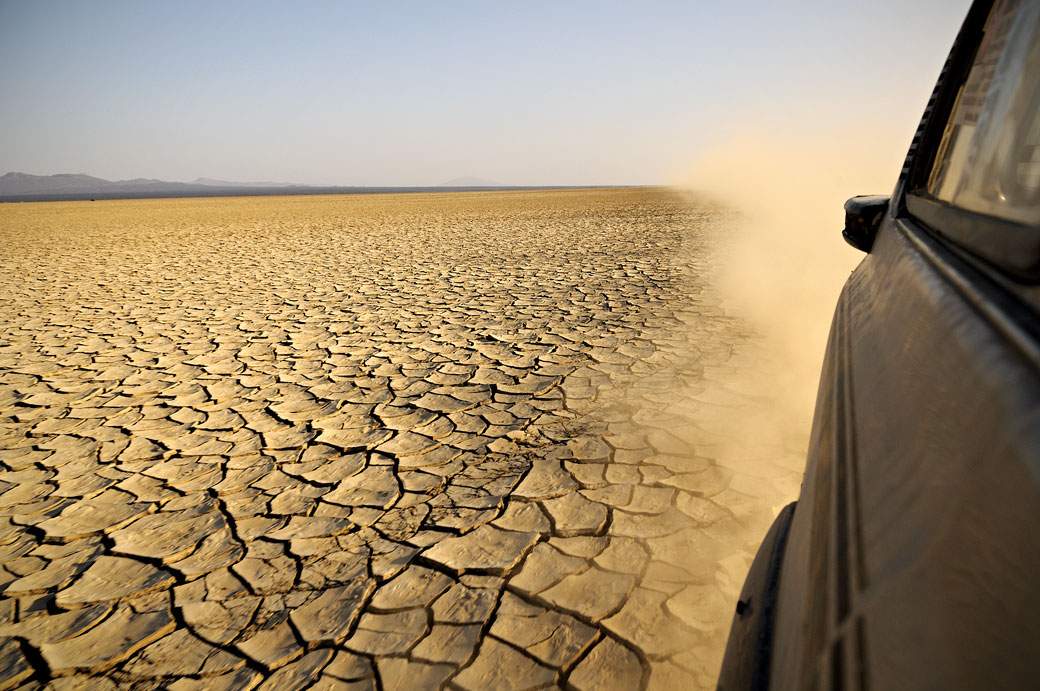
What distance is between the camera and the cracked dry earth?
157 cm

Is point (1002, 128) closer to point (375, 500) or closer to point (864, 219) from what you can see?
point (864, 219)

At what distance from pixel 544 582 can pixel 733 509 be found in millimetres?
784

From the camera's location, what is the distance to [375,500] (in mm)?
2297

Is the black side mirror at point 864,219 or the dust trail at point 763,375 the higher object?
the black side mirror at point 864,219

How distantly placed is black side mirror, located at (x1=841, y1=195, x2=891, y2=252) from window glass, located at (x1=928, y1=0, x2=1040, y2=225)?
598 mm

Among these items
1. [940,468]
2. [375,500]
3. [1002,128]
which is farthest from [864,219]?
[375,500]

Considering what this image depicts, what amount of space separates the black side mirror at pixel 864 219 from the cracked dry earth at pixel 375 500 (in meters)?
0.97

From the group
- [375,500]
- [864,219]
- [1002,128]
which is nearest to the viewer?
[1002,128]

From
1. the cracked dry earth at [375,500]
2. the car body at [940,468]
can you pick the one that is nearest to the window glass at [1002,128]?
the car body at [940,468]

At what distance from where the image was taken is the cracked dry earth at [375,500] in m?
1.57

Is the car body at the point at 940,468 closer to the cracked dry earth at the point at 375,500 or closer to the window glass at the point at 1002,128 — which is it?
the window glass at the point at 1002,128

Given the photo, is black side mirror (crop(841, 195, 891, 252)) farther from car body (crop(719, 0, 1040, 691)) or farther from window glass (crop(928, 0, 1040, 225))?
car body (crop(719, 0, 1040, 691))

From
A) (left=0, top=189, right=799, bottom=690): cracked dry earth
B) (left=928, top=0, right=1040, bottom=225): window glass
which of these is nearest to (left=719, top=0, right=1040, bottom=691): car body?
(left=928, top=0, right=1040, bottom=225): window glass

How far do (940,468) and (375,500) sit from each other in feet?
7.01
